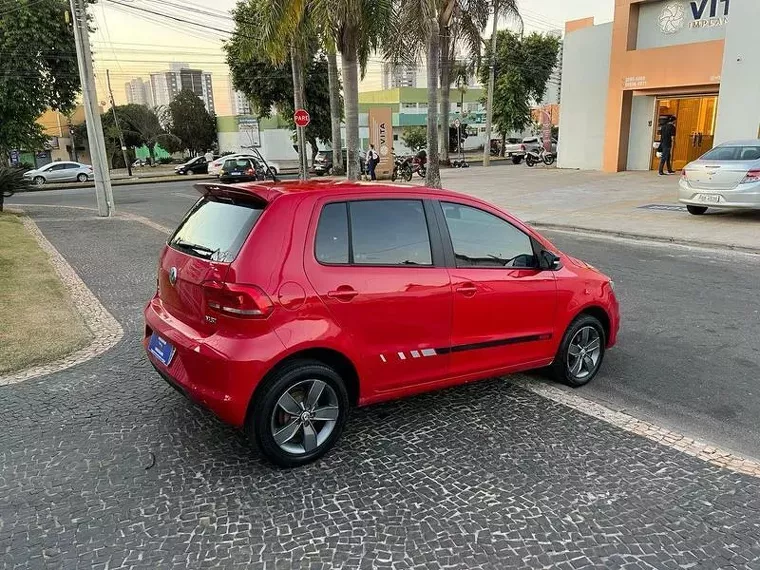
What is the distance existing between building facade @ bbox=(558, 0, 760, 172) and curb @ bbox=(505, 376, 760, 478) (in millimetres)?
18495

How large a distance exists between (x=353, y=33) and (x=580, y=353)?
16.0 metres

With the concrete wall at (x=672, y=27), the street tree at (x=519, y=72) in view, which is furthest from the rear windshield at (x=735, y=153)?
the street tree at (x=519, y=72)

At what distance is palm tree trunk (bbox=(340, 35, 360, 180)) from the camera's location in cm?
1855

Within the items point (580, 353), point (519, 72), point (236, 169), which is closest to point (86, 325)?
point (580, 353)

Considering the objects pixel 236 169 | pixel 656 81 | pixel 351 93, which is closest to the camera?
pixel 351 93

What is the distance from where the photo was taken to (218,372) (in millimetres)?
3264

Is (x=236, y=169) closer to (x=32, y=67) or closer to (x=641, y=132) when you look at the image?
(x=32, y=67)

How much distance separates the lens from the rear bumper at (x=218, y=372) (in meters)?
3.23

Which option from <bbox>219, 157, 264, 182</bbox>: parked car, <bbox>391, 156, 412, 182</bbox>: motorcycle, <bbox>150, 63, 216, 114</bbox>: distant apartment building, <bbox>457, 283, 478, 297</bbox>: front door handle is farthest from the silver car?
<bbox>150, 63, 216, 114</bbox>: distant apartment building

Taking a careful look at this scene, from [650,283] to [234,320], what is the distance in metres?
6.43

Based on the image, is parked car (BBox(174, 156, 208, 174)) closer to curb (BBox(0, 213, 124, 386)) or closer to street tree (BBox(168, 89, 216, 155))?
street tree (BBox(168, 89, 216, 155))

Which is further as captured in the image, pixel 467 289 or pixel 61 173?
pixel 61 173

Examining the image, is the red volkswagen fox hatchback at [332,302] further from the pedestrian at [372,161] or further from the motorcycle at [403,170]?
the motorcycle at [403,170]

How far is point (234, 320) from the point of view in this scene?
3273 mm
